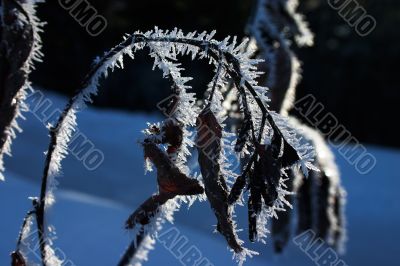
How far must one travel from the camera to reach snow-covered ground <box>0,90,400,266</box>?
1640mm

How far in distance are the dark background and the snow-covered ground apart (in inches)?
137

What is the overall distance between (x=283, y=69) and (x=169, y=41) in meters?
0.79

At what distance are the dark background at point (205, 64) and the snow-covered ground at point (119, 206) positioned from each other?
3.48m

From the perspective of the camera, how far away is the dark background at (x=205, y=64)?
10.2 metres

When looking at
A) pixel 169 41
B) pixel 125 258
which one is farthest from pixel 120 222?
pixel 169 41

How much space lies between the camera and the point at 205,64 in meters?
10.5

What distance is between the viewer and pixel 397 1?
10.8 metres

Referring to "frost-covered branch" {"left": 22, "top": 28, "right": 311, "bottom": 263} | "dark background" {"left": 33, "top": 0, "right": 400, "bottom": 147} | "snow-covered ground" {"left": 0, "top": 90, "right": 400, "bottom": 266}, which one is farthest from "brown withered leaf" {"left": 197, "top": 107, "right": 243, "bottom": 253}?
"dark background" {"left": 33, "top": 0, "right": 400, "bottom": 147}

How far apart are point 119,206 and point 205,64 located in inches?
321

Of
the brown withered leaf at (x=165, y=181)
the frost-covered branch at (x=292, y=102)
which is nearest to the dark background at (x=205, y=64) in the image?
the frost-covered branch at (x=292, y=102)

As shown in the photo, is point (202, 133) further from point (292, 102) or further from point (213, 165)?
point (292, 102)

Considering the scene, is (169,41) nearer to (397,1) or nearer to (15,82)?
(15,82)

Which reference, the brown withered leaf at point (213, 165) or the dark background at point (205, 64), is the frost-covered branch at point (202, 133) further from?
the dark background at point (205, 64)

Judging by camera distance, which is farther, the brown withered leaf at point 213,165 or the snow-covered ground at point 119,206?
the snow-covered ground at point 119,206
